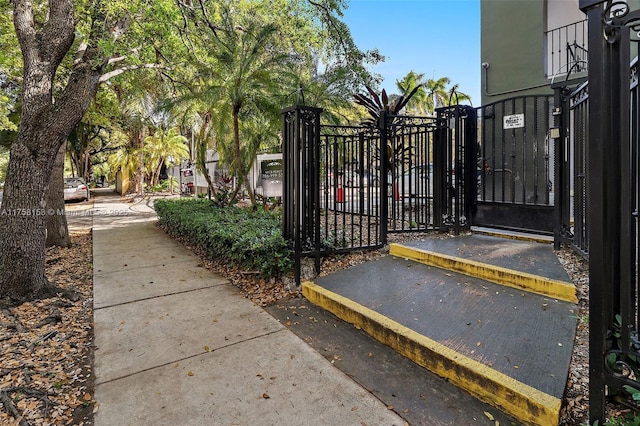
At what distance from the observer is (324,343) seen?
309cm

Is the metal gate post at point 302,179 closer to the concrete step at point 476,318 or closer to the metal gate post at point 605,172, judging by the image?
the concrete step at point 476,318

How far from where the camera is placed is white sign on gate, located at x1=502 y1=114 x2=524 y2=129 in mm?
5000

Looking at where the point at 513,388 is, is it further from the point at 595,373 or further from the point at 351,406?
the point at 351,406

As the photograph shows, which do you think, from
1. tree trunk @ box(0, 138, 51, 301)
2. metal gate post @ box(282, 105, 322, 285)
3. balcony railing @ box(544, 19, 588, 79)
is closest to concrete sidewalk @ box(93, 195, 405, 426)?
tree trunk @ box(0, 138, 51, 301)

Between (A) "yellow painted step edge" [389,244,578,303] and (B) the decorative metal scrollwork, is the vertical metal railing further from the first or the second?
(A) "yellow painted step edge" [389,244,578,303]

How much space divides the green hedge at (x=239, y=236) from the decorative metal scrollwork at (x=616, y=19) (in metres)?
3.42

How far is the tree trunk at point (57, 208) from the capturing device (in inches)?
273

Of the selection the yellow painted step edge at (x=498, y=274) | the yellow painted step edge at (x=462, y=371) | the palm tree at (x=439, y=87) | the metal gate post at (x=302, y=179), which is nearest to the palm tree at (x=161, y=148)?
the palm tree at (x=439, y=87)

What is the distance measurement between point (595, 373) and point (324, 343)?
6.14ft

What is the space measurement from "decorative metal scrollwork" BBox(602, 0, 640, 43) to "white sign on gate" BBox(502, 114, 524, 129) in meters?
3.56

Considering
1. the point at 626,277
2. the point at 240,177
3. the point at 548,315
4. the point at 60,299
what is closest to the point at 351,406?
the point at 626,277

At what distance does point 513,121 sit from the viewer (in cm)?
507

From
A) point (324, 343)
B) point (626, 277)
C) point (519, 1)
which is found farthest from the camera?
point (519, 1)

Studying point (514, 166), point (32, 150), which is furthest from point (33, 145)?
point (514, 166)
